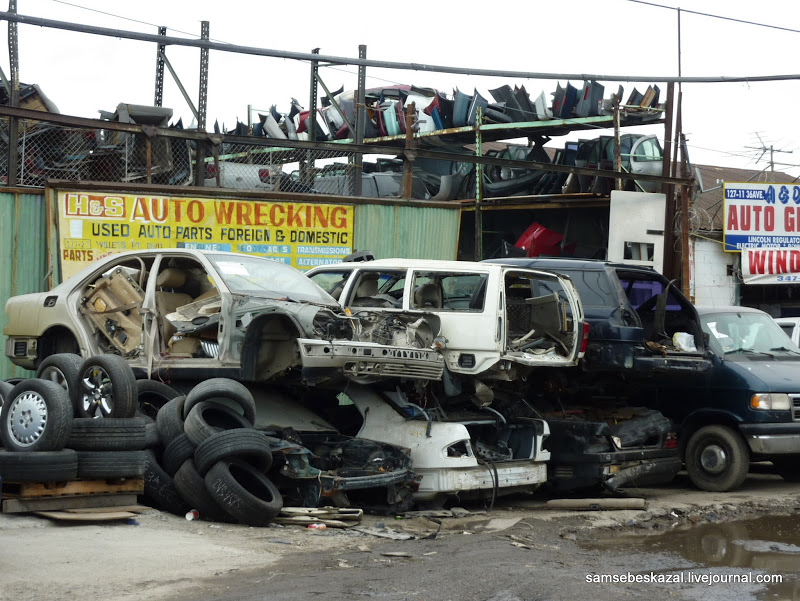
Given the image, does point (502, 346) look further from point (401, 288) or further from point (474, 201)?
point (474, 201)

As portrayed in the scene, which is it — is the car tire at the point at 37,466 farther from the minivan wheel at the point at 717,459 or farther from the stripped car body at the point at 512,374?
the minivan wheel at the point at 717,459

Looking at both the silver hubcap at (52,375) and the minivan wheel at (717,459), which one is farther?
the minivan wheel at (717,459)

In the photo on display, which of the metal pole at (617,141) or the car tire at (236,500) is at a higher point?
the metal pole at (617,141)

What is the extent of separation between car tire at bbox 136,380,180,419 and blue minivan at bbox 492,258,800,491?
4162 mm

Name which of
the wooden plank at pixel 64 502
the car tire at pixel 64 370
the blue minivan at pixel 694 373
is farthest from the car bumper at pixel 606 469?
the car tire at pixel 64 370

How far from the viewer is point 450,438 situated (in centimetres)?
839

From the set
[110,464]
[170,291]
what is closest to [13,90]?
[170,291]

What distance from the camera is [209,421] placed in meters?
7.93

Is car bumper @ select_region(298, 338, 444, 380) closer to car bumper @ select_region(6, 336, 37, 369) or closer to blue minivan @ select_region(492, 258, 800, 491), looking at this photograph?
blue minivan @ select_region(492, 258, 800, 491)

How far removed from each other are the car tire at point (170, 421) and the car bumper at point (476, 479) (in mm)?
2060

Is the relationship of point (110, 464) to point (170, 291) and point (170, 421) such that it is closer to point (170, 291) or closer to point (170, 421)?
point (170, 421)

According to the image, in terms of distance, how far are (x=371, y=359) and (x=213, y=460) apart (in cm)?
157

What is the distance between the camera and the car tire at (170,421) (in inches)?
301

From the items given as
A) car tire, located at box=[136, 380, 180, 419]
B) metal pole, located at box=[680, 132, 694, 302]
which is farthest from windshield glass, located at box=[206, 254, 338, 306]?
metal pole, located at box=[680, 132, 694, 302]
